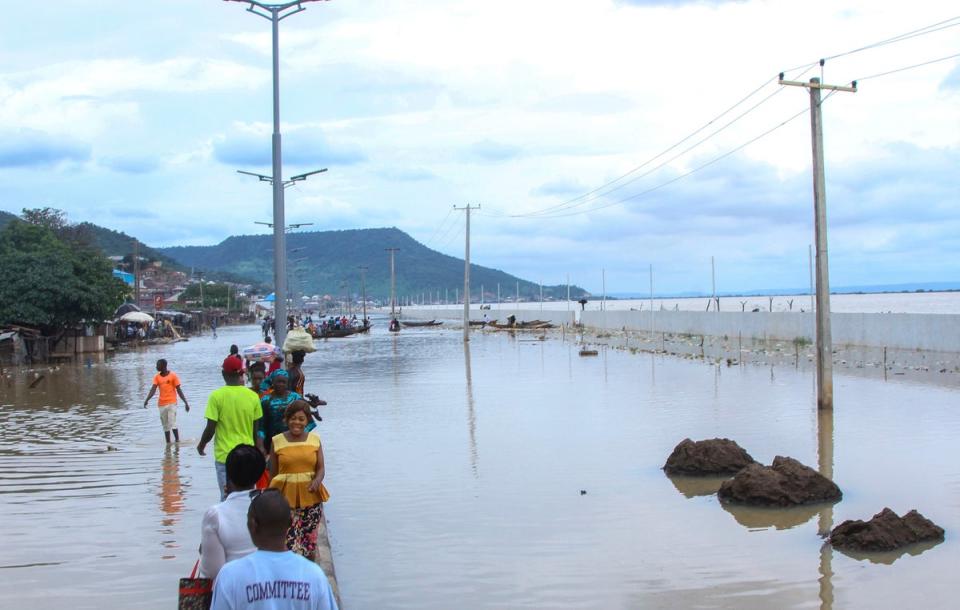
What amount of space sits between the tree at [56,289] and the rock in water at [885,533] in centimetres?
A: 3907

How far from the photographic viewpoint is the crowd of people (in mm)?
3617

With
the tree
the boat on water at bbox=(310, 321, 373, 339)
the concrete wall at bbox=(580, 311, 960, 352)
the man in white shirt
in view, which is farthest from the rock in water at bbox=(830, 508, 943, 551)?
the boat on water at bbox=(310, 321, 373, 339)

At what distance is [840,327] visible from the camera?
39.1m

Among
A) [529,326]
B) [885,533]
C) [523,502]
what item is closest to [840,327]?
[523,502]

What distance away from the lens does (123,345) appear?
193ft

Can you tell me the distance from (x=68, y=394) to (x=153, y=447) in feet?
39.0

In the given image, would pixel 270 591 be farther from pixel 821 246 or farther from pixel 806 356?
pixel 806 356

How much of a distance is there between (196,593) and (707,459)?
9.10 metres

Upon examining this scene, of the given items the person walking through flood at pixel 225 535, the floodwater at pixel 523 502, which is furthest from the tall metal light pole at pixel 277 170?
the person walking through flood at pixel 225 535

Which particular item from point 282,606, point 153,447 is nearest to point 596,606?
point 282,606

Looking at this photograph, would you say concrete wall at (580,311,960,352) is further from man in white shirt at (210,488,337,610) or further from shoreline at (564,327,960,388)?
man in white shirt at (210,488,337,610)

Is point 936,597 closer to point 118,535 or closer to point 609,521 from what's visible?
point 609,521

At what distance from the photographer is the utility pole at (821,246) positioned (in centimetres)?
1855

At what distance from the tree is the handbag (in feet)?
133
